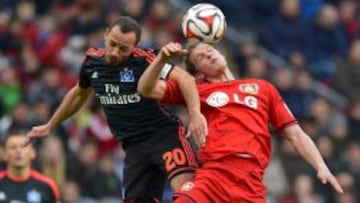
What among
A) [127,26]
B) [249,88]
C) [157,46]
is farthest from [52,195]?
[157,46]

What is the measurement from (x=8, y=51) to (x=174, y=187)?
29.6ft

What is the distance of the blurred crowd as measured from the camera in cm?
1892

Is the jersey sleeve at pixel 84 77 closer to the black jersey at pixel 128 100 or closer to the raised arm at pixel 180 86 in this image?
the black jersey at pixel 128 100

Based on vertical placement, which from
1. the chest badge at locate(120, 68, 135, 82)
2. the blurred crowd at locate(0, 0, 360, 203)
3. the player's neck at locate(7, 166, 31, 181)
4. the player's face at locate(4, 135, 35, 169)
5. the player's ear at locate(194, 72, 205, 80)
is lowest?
the blurred crowd at locate(0, 0, 360, 203)

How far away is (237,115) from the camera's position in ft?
39.4

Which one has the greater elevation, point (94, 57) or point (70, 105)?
point (94, 57)

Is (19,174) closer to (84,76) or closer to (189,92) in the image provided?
(84,76)

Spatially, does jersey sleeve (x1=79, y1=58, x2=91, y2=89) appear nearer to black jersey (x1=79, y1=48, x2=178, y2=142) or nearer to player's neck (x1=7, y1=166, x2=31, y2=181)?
black jersey (x1=79, y1=48, x2=178, y2=142)

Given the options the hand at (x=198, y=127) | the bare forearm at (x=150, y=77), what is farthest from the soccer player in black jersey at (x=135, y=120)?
the hand at (x=198, y=127)

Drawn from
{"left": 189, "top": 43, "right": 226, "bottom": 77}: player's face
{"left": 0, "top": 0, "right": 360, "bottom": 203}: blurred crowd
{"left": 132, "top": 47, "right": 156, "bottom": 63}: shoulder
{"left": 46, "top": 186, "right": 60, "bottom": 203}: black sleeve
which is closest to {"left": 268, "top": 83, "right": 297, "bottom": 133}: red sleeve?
{"left": 189, "top": 43, "right": 226, "bottom": 77}: player's face

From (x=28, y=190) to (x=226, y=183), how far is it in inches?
125

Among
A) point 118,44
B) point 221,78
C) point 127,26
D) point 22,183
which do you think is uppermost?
point 127,26

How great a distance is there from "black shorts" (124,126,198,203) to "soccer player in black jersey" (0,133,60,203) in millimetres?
1980

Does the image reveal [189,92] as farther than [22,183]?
No
